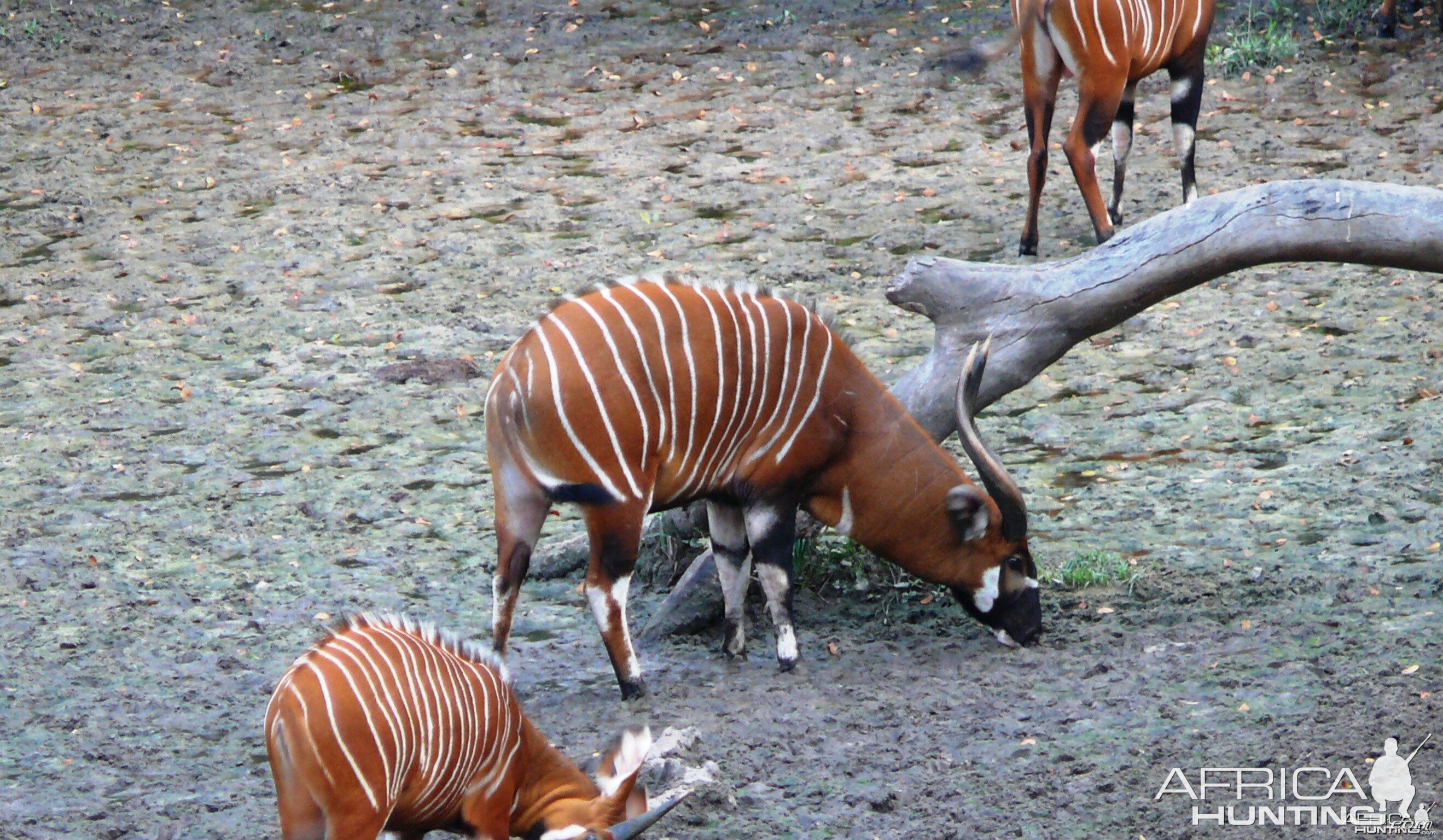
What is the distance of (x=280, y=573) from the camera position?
5.68 meters

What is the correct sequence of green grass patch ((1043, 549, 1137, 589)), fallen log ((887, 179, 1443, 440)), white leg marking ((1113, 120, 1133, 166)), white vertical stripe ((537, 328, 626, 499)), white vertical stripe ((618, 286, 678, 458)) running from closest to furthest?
white vertical stripe ((537, 328, 626, 499))
white vertical stripe ((618, 286, 678, 458))
fallen log ((887, 179, 1443, 440))
green grass patch ((1043, 549, 1137, 589))
white leg marking ((1113, 120, 1133, 166))

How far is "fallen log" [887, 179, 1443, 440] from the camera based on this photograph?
485cm

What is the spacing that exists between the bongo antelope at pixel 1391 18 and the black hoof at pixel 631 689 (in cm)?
869

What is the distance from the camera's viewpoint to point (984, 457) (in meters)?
4.86

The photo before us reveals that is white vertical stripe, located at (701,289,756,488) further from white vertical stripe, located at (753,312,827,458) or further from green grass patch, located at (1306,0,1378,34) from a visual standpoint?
green grass patch, located at (1306,0,1378,34)

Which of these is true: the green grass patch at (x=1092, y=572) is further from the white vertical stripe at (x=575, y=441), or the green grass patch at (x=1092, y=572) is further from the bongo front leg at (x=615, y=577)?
the white vertical stripe at (x=575, y=441)

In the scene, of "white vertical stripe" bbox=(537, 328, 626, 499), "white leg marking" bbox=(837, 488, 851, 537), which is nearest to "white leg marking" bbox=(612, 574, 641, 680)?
"white vertical stripe" bbox=(537, 328, 626, 499)

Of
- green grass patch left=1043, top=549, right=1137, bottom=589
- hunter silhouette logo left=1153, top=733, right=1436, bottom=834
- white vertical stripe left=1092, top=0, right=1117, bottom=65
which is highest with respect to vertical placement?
white vertical stripe left=1092, top=0, right=1117, bottom=65

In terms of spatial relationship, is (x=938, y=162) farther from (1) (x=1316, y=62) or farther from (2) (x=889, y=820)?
(2) (x=889, y=820)

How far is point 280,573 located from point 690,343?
181cm

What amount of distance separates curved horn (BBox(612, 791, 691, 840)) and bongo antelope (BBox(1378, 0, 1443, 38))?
9.52 meters

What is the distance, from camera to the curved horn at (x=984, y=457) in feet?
15.8

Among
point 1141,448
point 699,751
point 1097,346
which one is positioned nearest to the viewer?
point 699,751

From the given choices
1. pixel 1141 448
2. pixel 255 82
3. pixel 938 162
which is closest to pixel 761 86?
pixel 938 162
